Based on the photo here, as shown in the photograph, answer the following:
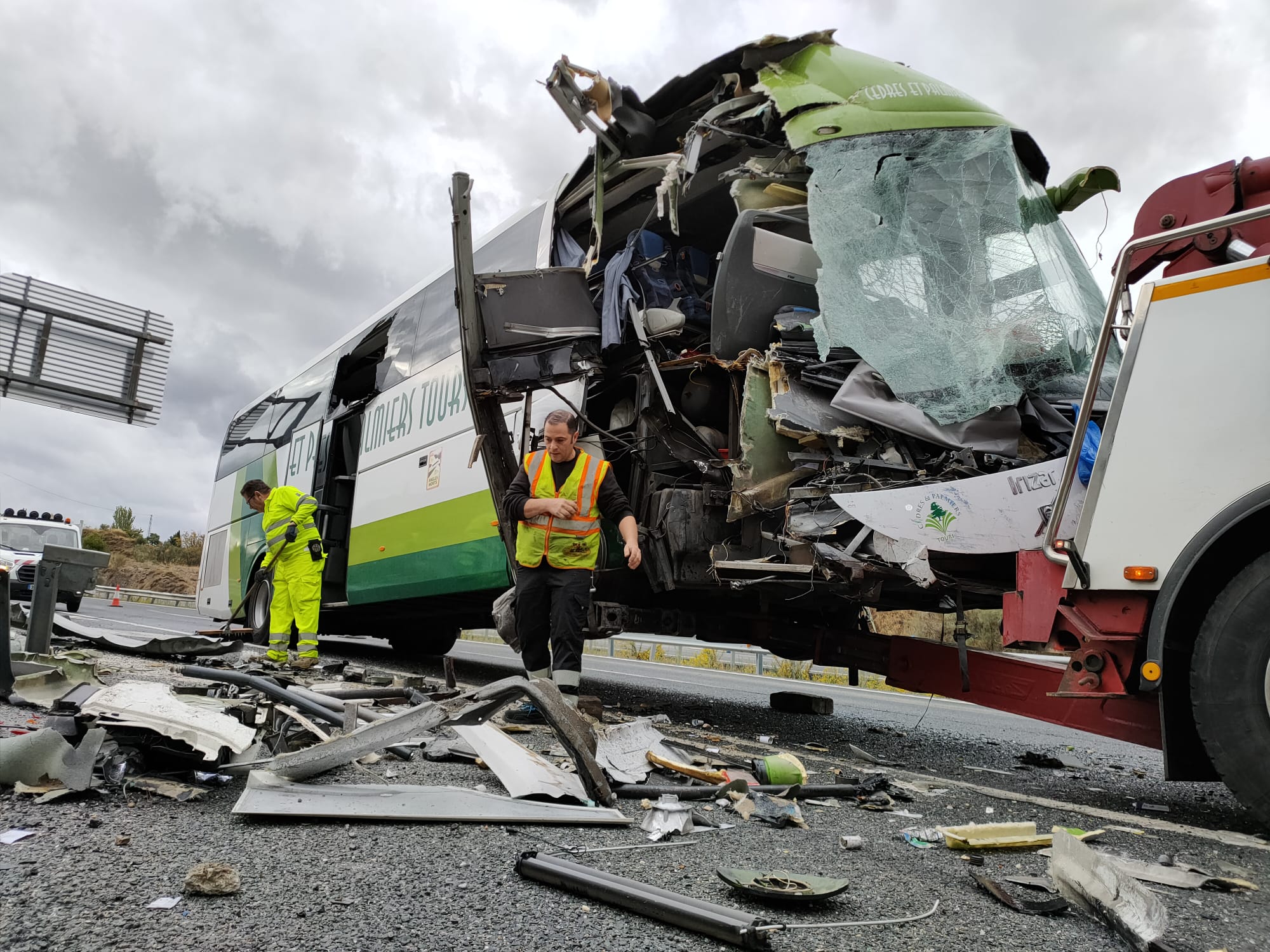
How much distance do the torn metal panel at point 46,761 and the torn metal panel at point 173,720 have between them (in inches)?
4.8

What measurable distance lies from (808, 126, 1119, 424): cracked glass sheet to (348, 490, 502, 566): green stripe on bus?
2.84 metres

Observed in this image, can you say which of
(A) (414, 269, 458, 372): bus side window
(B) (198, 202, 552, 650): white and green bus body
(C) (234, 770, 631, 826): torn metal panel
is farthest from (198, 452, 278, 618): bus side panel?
(C) (234, 770, 631, 826): torn metal panel

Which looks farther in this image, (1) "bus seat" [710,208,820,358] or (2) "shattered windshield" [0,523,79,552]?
(2) "shattered windshield" [0,523,79,552]

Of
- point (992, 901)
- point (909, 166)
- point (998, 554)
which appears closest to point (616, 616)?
point (998, 554)

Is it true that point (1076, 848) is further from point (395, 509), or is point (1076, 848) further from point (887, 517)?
point (395, 509)

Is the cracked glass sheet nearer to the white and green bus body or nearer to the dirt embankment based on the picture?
the white and green bus body

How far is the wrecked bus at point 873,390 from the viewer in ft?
8.96

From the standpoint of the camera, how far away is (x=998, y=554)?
11.5ft

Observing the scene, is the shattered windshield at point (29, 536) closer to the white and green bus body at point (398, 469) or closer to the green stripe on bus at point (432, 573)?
the white and green bus body at point (398, 469)

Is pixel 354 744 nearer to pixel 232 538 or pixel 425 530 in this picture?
pixel 425 530

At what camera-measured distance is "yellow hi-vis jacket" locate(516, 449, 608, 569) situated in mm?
4465

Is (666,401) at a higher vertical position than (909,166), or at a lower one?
lower

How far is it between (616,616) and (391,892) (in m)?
3.25

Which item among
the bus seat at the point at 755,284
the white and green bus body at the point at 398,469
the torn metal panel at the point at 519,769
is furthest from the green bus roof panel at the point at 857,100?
the torn metal panel at the point at 519,769
